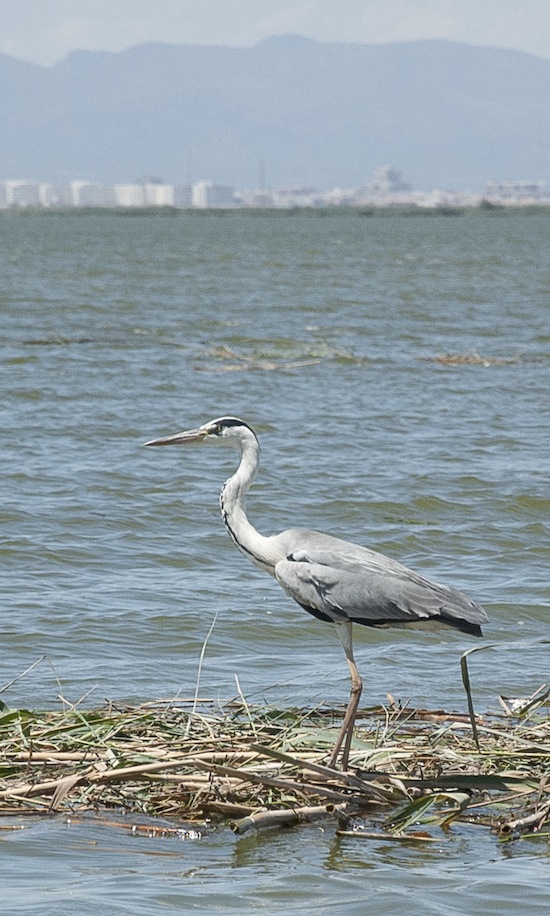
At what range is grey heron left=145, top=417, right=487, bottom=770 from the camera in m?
5.90

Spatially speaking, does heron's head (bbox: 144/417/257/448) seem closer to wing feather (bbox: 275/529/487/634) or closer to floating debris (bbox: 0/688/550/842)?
wing feather (bbox: 275/529/487/634)

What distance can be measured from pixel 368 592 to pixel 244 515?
812mm

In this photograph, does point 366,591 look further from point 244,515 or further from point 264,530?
point 264,530

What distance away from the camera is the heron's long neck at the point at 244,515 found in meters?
6.35

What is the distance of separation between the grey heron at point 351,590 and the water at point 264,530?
0.37 meters

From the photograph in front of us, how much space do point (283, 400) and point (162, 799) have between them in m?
13.5

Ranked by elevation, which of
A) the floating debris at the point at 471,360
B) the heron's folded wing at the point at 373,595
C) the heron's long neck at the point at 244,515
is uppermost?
the heron's long neck at the point at 244,515

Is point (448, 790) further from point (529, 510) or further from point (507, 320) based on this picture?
point (507, 320)

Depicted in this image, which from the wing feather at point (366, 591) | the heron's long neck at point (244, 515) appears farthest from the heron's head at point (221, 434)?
the wing feather at point (366, 591)

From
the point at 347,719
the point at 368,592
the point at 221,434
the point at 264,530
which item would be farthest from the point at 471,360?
the point at 347,719

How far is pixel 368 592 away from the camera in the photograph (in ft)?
19.7

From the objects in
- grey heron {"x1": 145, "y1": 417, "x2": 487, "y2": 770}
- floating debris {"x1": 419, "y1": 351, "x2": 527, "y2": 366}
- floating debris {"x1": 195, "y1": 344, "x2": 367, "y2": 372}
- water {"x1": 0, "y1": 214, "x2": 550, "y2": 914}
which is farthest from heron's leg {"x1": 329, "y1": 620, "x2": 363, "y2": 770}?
floating debris {"x1": 419, "y1": 351, "x2": 527, "y2": 366}

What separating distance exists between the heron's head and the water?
1389 mm

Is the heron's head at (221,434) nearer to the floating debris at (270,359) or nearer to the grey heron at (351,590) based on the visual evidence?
the grey heron at (351,590)
